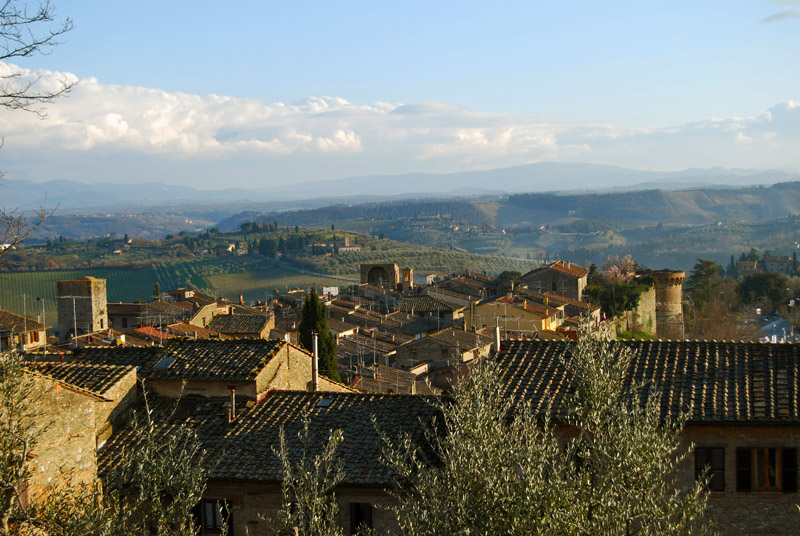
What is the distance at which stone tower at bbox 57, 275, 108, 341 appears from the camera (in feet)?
120

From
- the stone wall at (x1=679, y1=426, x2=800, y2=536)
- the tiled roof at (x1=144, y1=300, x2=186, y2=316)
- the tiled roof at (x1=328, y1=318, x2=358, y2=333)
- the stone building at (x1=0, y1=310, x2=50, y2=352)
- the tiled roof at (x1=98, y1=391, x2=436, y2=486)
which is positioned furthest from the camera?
the tiled roof at (x1=144, y1=300, x2=186, y2=316)

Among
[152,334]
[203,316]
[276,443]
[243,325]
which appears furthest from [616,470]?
[203,316]

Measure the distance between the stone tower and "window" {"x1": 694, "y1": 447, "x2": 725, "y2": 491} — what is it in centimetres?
3072

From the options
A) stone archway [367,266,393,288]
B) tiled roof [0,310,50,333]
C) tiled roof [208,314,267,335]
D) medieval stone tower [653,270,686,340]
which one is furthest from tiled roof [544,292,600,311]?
tiled roof [0,310,50,333]

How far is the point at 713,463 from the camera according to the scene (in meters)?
10.0

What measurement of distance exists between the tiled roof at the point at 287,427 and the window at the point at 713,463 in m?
3.17

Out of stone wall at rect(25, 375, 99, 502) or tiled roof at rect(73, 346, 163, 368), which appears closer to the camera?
stone wall at rect(25, 375, 99, 502)

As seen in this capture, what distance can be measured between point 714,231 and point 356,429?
534 ft

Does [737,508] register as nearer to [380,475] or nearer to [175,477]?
[380,475]

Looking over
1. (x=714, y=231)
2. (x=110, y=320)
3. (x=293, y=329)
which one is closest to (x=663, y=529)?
(x=293, y=329)

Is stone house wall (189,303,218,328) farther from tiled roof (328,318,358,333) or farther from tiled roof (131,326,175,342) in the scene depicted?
tiled roof (328,318,358,333)

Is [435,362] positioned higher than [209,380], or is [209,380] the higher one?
[209,380]

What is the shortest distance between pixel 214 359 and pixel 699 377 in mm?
6763

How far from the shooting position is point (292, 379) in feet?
44.6
